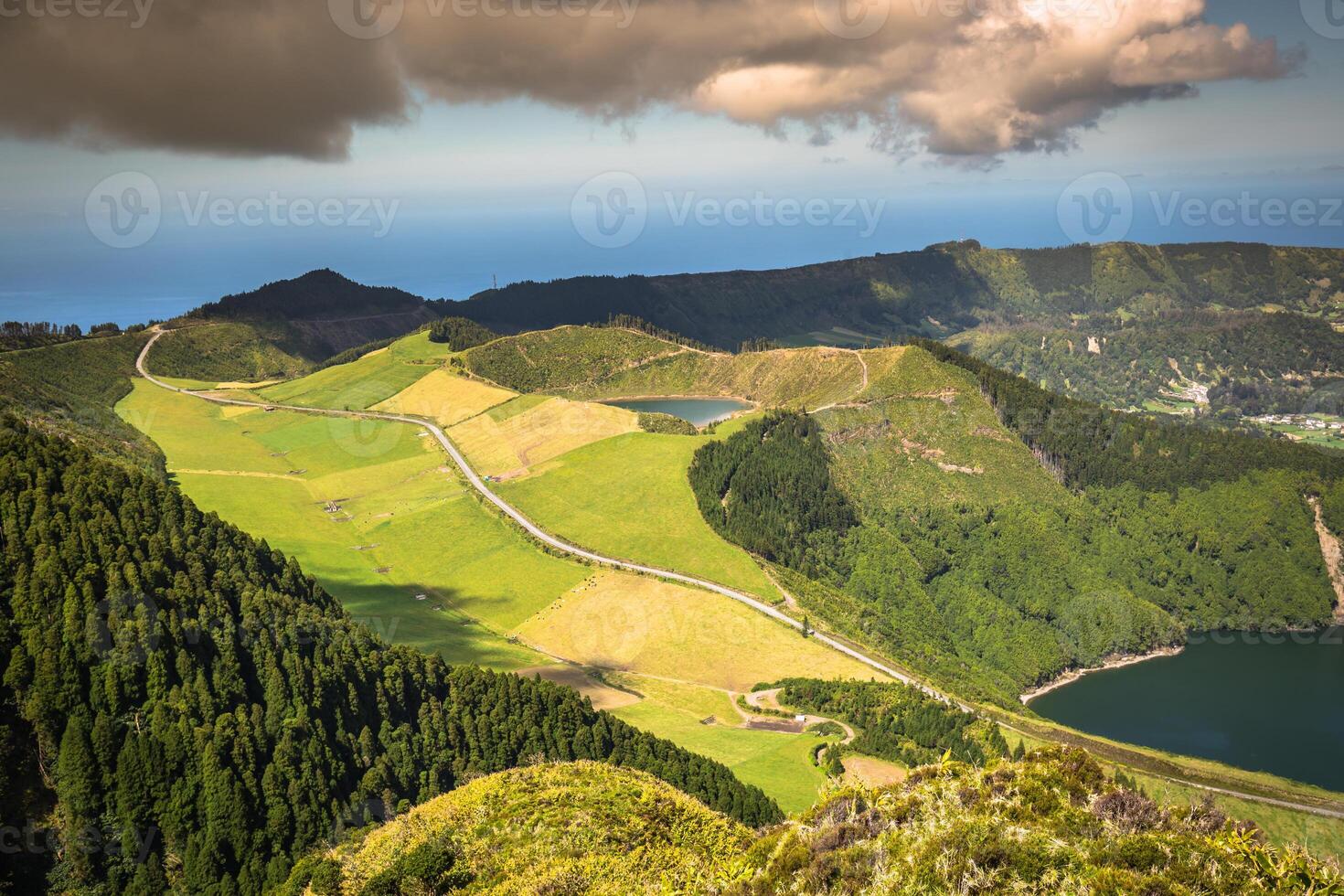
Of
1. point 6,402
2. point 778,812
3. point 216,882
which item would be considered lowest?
point 778,812

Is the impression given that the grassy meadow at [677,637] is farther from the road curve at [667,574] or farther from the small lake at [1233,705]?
the small lake at [1233,705]

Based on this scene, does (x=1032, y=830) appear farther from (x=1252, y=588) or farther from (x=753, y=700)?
(x=1252, y=588)

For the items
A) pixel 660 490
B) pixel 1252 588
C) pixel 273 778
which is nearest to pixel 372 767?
pixel 273 778

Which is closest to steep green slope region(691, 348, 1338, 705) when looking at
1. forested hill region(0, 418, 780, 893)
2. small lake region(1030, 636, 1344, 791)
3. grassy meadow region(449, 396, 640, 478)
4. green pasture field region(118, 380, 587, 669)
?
small lake region(1030, 636, 1344, 791)

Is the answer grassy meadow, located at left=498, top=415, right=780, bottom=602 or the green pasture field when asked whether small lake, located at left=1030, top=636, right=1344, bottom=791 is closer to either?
grassy meadow, located at left=498, top=415, right=780, bottom=602

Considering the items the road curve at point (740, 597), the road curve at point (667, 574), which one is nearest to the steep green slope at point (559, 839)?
the road curve at point (740, 597)

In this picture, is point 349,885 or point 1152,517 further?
point 1152,517

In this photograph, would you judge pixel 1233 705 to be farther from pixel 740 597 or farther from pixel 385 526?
pixel 385 526

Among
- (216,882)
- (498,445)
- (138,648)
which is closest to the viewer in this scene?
(216,882)
